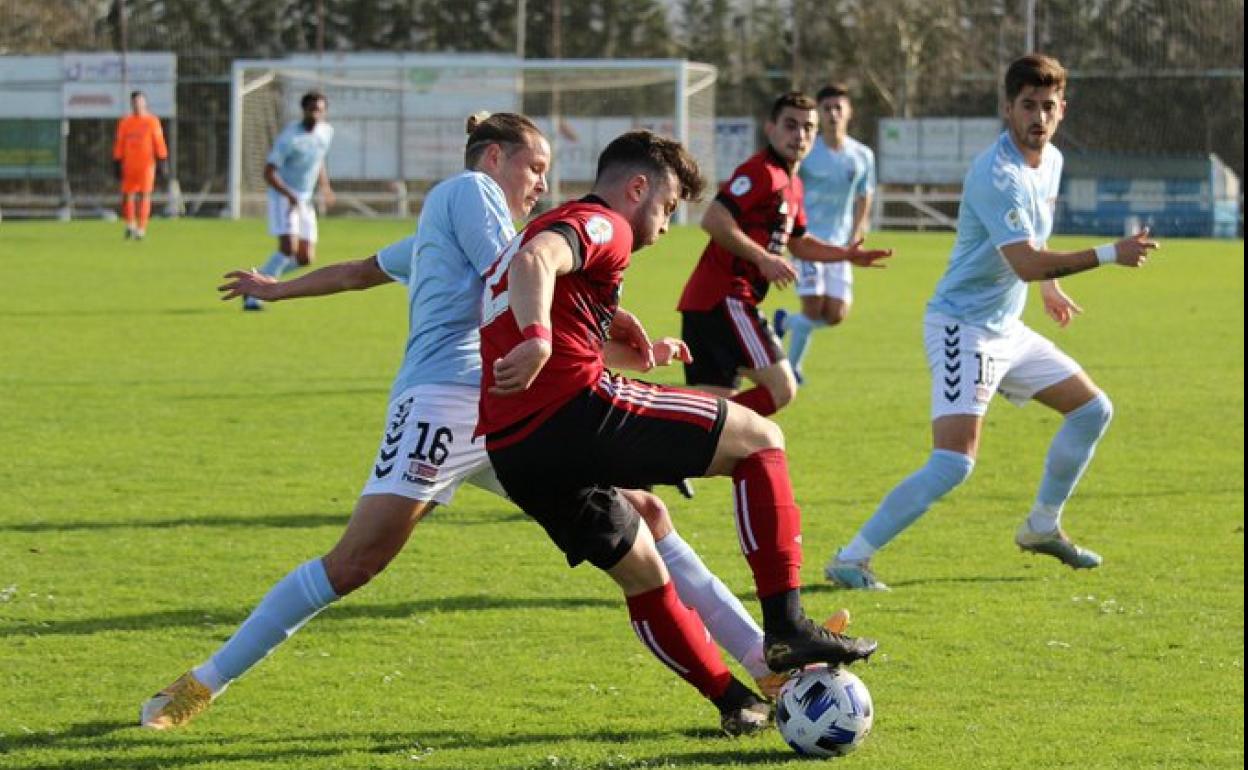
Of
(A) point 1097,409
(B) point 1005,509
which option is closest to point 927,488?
(A) point 1097,409

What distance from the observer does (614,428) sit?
5.05 meters

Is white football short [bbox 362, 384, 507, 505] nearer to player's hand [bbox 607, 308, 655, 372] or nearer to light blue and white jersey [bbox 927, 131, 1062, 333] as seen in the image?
player's hand [bbox 607, 308, 655, 372]

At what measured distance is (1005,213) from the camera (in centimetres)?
757

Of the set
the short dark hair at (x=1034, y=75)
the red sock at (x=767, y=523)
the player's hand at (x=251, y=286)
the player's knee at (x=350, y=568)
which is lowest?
the player's knee at (x=350, y=568)

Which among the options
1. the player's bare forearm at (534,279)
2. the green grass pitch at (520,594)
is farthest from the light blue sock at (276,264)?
the player's bare forearm at (534,279)

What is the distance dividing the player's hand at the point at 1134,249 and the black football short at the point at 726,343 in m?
2.99

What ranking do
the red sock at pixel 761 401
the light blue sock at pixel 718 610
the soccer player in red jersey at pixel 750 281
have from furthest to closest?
the red sock at pixel 761 401 → the soccer player in red jersey at pixel 750 281 → the light blue sock at pixel 718 610

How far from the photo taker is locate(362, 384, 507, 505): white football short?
5.61 m

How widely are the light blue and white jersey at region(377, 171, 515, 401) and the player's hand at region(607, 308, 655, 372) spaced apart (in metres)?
0.40

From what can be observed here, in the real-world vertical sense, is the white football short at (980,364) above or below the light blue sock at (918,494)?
above

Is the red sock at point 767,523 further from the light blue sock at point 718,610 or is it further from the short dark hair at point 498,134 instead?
the short dark hair at point 498,134

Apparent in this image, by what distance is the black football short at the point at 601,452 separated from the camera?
5.04 metres

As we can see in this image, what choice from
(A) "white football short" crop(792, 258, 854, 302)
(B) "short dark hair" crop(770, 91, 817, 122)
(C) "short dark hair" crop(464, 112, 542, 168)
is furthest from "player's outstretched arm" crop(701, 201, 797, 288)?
(A) "white football short" crop(792, 258, 854, 302)

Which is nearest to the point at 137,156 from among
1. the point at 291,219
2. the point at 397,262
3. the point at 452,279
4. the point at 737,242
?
the point at 291,219
